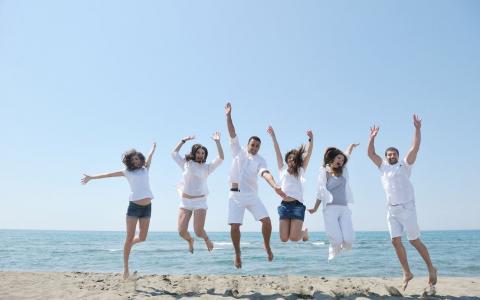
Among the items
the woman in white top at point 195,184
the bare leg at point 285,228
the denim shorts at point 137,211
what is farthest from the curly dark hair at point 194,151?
the bare leg at point 285,228

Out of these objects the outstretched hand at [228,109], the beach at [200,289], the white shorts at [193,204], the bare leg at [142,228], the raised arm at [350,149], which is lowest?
the beach at [200,289]

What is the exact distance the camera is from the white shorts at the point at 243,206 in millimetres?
7781

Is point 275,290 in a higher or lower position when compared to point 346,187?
lower

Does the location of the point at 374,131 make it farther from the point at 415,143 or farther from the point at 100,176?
the point at 100,176

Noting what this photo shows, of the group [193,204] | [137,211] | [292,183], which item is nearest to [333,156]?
[292,183]

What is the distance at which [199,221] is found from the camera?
28.0 ft

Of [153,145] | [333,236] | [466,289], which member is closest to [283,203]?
[333,236]

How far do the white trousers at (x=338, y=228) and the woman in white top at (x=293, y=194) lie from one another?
1.90ft

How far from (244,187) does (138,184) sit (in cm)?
237

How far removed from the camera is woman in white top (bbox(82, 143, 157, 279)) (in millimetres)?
8227

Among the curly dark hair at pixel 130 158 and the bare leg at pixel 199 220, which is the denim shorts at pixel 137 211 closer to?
the curly dark hair at pixel 130 158

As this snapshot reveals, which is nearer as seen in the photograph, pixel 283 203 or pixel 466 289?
pixel 283 203

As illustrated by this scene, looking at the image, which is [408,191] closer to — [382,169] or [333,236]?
[382,169]

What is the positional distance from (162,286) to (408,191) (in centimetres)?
586
